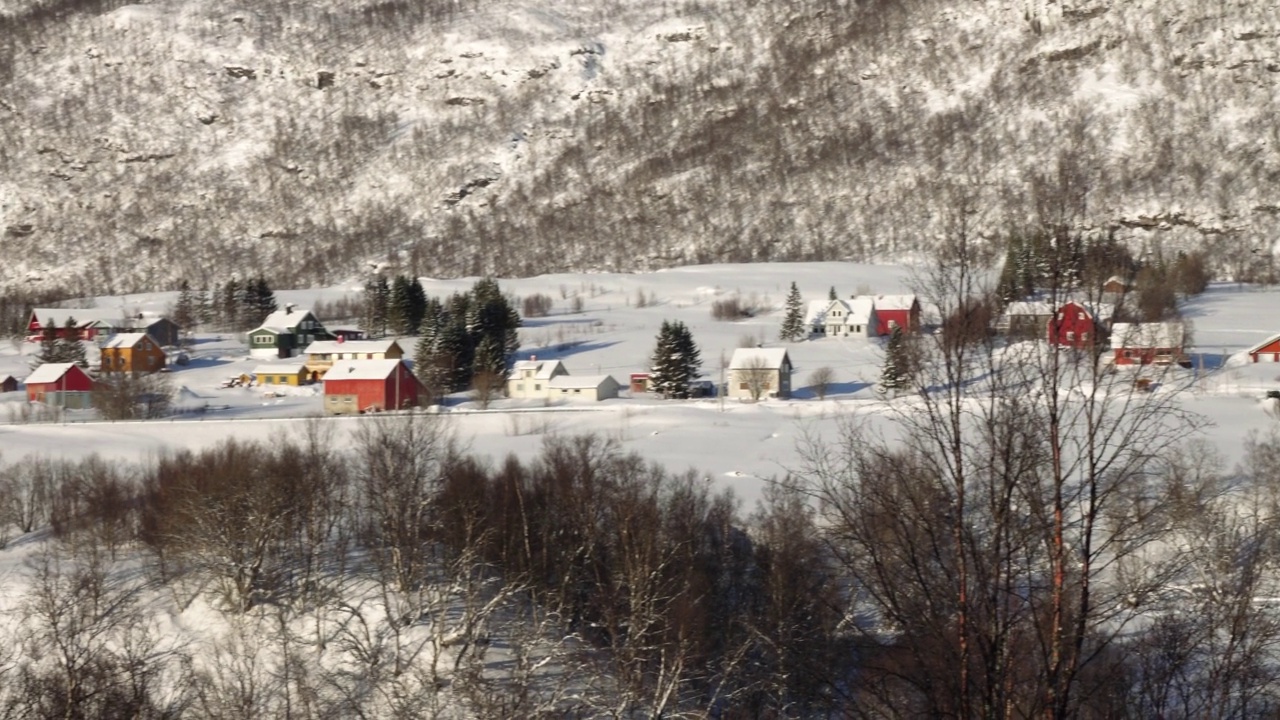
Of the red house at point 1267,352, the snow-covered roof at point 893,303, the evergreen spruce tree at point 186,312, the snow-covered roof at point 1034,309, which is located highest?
the evergreen spruce tree at point 186,312

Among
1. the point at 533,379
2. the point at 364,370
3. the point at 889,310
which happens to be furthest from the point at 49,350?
the point at 889,310

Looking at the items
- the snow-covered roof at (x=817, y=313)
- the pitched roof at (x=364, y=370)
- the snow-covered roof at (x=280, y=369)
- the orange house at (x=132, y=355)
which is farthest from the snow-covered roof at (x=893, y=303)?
the orange house at (x=132, y=355)

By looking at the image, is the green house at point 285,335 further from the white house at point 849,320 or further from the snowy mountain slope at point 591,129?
the snowy mountain slope at point 591,129

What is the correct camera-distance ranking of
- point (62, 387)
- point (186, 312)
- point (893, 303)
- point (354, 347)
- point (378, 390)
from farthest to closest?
point (186, 312) < point (893, 303) < point (354, 347) < point (62, 387) < point (378, 390)

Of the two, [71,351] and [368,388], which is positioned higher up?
[71,351]

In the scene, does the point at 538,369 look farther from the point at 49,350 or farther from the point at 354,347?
the point at 49,350


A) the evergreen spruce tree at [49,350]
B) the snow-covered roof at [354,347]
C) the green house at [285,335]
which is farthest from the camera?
the green house at [285,335]

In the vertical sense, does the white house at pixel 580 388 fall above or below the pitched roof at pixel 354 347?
below
